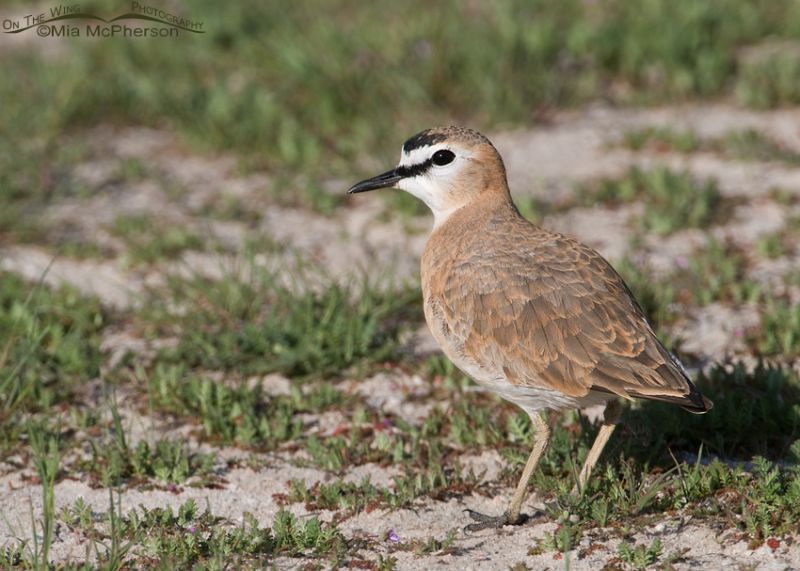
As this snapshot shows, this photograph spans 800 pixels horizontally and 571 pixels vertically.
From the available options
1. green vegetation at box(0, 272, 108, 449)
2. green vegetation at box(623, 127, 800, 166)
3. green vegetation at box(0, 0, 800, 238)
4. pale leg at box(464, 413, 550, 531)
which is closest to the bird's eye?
pale leg at box(464, 413, 550, 531)

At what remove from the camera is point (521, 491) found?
4.80 metres

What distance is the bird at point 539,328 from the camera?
4.51 m

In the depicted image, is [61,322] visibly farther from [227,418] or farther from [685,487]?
[685,487]

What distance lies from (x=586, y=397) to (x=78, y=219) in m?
4.40

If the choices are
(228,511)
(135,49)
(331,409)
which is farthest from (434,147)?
(135,49)

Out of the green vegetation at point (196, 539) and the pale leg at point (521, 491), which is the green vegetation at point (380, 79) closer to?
the pale leg at point (521, 491)

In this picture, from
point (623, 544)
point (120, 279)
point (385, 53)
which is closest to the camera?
point (623, 544)

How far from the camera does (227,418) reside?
5.60m

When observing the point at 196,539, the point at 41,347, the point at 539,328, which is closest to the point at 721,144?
the point at 539,328

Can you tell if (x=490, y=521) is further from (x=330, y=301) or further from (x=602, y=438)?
(x=330, y=301)

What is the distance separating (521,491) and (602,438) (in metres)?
0.44

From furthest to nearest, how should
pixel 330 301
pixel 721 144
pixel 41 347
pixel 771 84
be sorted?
pixel 771 84 < pixel 721 144 < pixel 330 301 < pixel 41 347

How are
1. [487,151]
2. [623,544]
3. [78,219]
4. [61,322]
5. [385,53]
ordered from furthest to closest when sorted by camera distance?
[385,53] → [78,219] → [61,322] → [487,151] → [623,544]

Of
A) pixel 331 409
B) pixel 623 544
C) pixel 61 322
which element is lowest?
pixel 623 544
